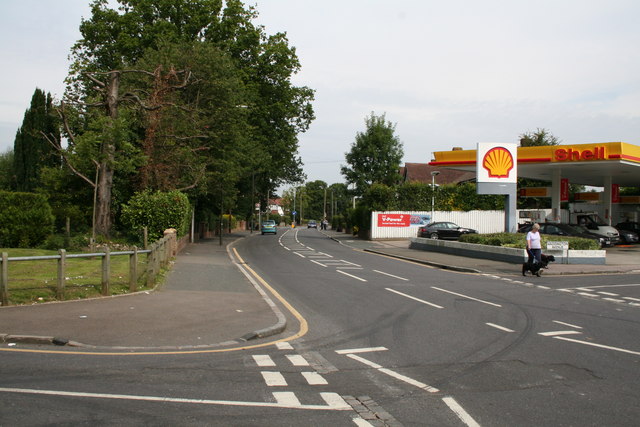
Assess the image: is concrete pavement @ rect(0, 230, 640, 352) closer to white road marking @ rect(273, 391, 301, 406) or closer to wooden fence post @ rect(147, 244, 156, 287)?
wooden fence post @ rect(147, 244, 156, 287)

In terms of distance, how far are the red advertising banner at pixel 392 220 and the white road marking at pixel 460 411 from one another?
120 feet

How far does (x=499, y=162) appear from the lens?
27125 mm

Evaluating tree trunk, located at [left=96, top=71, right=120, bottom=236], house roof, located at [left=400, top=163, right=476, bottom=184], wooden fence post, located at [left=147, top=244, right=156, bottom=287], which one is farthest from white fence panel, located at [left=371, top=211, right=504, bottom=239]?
wooden fence post, located at [left=147, top=244, right=156, bottom=287]

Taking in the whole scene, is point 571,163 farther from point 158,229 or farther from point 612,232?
point 158,229

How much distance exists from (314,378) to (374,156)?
51.5m

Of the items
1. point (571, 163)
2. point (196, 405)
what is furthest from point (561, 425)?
point (571, 163)

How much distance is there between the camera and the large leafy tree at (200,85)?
2819 cm

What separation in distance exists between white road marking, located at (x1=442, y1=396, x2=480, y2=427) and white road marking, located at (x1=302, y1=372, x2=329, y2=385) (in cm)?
135

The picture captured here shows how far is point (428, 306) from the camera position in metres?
11.8

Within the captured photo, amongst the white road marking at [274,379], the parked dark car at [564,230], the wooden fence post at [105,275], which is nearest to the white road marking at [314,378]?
the white road marking at [274,379]

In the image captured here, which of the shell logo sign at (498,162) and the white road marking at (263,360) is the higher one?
the shell logo sign at (498,162)

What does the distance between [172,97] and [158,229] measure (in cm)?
816

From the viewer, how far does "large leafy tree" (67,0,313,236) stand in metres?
28.2

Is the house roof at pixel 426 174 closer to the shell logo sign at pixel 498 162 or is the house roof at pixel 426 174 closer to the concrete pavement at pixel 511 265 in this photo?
the shell logo sign at pixel 498 162
